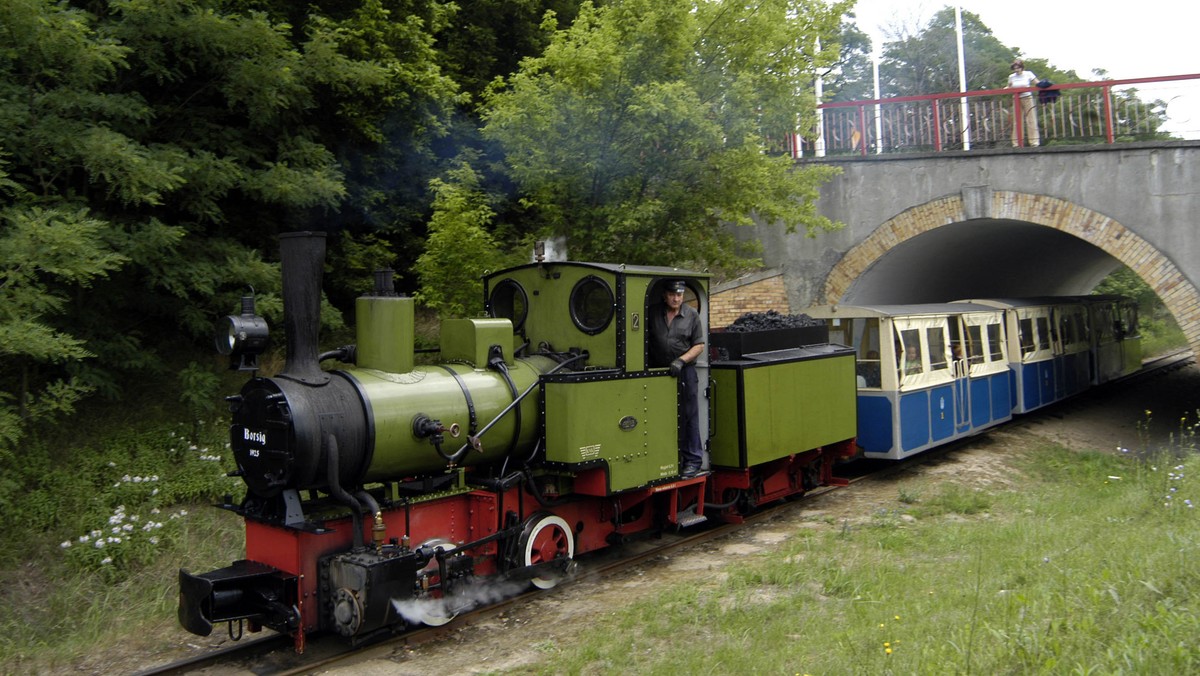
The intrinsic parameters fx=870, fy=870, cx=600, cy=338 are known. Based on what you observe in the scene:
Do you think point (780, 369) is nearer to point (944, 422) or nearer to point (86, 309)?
point (944, 422)

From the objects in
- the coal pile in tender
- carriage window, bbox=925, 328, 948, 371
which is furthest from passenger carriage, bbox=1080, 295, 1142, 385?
the coal pile in tender

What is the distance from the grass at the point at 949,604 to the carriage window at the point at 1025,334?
5.87m

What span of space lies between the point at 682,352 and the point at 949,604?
3171mm

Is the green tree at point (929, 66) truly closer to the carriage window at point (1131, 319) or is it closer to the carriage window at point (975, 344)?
the carriage window at point (1131, 319)

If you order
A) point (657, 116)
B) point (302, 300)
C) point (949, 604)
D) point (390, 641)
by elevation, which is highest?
point (657, 116)

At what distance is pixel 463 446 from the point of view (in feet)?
20.9

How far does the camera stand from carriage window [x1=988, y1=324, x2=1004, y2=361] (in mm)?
13945

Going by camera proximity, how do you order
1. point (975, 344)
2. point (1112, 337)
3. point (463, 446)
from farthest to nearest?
point (1112, 337) → point (975, 344) → point (463, 446)

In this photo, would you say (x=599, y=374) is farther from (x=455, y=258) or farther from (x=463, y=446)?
(x=455, y=258)

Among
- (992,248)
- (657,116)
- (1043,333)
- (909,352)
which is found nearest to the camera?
(657,116)

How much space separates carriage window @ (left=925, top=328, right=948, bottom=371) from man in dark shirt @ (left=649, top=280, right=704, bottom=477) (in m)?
5.24

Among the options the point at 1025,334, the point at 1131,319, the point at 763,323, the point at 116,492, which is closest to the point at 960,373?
the point at 1025,334

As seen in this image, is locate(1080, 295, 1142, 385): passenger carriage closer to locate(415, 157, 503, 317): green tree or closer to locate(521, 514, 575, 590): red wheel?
locate(415, 157, 503, 317): green tree

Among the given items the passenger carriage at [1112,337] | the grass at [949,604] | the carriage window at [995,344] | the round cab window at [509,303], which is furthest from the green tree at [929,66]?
the round cab window at [509,303]
